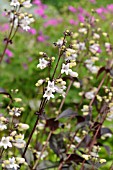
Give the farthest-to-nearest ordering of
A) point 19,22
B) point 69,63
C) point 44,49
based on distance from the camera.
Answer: point 44,49 → point 19,22 → point 69,63

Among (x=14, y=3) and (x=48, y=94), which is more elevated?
(x=14, y=3)

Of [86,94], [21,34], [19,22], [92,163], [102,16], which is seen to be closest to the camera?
[92,163]

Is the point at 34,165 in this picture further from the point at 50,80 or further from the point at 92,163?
the point at 50,80

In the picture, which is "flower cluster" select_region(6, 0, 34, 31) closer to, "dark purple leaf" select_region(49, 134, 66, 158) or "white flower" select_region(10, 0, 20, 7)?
"white flower" select_region(10, 0, 20, 7)

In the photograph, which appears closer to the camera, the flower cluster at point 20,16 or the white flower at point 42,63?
the white flower at point 42,63

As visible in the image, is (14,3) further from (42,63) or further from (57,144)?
(57,144)

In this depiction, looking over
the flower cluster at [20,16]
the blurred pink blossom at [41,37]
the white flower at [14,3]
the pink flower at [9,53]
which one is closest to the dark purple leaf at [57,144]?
the flower cluster at [20,16]

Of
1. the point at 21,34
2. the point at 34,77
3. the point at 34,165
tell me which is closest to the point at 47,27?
the point at 21,34

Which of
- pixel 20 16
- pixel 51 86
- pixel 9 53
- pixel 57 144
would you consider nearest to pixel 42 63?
pixel 51 86

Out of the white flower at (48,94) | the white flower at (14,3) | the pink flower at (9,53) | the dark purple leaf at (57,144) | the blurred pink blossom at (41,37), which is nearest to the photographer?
the white flower at (48,94)

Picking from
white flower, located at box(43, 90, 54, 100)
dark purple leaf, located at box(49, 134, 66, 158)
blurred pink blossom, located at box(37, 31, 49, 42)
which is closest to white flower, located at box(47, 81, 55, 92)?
white flower, located at box(43, 90, 54, 100)

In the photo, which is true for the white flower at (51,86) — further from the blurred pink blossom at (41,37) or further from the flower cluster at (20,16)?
the blurred pink blossom at (41,37)
